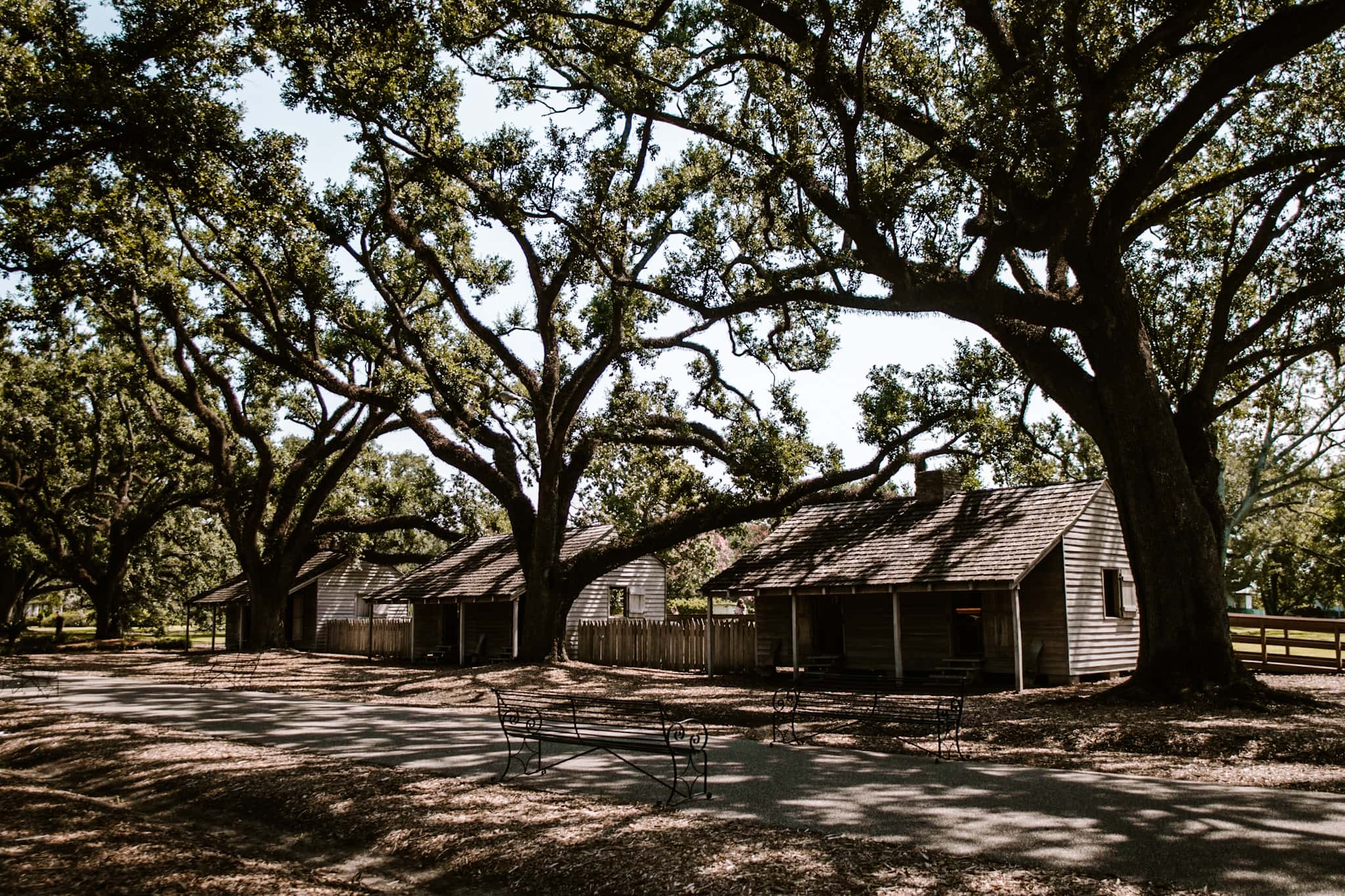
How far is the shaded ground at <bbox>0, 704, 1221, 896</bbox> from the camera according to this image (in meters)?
6.84

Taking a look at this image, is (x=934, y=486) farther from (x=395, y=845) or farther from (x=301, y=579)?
(x=301, y=579)

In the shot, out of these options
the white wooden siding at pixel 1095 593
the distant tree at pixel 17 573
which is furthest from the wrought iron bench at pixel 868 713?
the distant tree at pixel 17 573

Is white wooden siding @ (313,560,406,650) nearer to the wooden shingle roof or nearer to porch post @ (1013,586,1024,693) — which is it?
the wooden shingle roof

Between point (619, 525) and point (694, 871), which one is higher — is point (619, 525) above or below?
above

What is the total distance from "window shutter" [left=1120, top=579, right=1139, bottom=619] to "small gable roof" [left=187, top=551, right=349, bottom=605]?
32.1 metres

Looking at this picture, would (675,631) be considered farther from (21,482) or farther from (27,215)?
(21,482)

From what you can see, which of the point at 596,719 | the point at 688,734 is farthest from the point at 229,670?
the point at 596,719

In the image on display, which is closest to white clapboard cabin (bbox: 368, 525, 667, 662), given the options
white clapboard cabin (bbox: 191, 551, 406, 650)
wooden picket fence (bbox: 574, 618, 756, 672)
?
wooden picket fence (bbox: 574, 618, 756, 672)

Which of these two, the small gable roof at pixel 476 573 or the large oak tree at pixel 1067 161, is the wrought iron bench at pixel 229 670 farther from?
the large oak tree at pixel 1067 161

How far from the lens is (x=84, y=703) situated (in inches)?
758

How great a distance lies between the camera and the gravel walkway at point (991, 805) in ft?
23.4

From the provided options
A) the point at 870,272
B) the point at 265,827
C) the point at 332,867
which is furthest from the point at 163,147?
the point at 870,272

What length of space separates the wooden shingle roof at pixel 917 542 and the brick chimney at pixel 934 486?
0.14 metres

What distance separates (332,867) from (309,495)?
3273 cm
